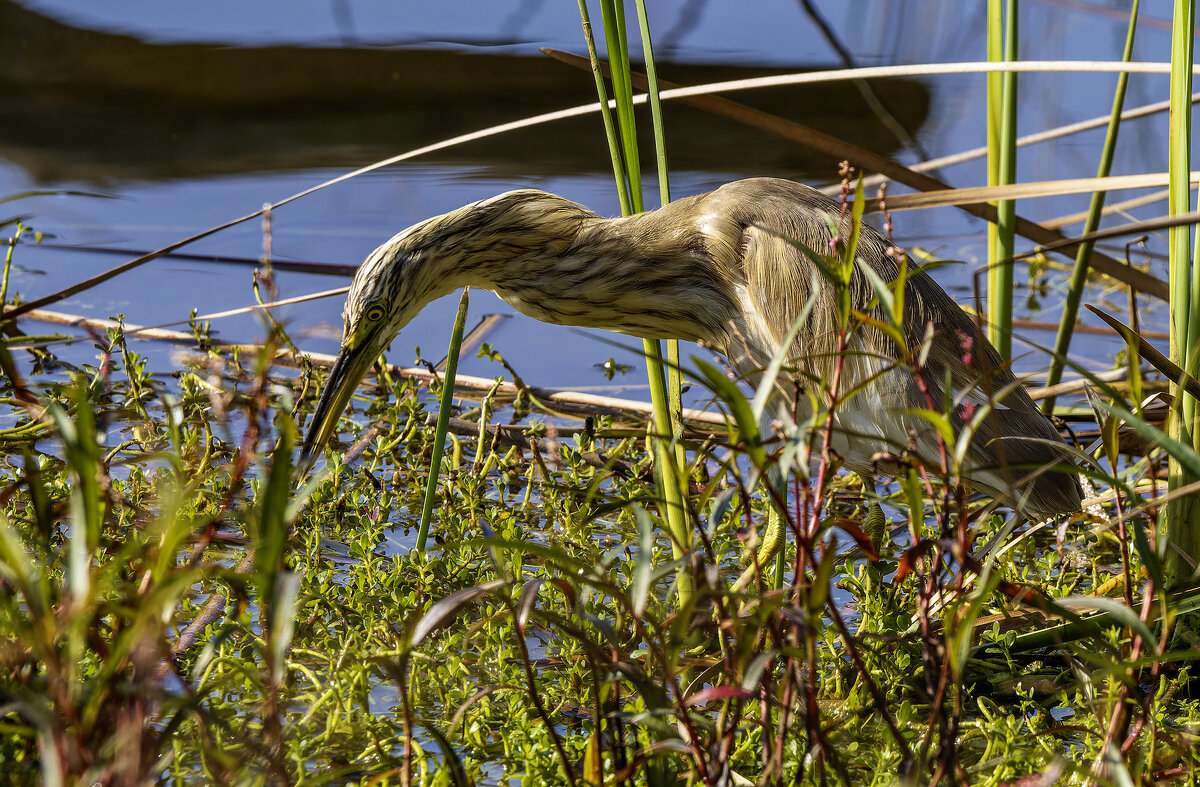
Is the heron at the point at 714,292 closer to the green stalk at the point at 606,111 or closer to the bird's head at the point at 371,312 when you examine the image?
the bird's head at the point at 371,312

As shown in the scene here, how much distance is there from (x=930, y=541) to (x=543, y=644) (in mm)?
776

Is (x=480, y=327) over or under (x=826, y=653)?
over

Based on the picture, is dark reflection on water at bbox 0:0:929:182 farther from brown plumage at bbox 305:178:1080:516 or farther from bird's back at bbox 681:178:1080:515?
bird's back at bbox 681:178:1080:515

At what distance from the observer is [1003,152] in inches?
85.4

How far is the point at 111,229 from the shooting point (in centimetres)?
357

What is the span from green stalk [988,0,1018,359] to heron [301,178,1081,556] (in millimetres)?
64

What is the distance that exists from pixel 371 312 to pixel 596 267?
0.43 metres

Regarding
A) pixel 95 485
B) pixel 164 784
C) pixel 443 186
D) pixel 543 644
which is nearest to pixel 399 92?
pixel 443 186

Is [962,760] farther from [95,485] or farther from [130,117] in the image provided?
[130,117]

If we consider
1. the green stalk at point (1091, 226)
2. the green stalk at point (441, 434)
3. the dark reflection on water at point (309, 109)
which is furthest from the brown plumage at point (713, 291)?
the dark reflection on water at point (309, 109)

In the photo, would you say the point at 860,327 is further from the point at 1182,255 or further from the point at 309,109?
the point at 309,109

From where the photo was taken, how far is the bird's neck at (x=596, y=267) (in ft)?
7.49

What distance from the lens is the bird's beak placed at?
89.2 inches

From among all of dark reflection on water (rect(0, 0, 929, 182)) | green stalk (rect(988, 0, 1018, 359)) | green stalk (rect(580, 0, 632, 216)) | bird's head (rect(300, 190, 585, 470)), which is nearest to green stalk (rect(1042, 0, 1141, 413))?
green stalk (rect(988, 0, 1018, 359))
